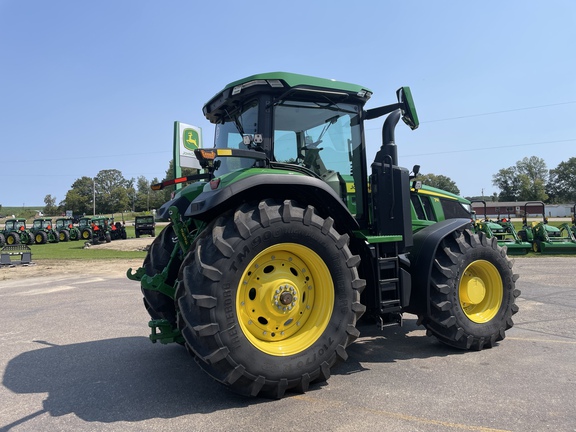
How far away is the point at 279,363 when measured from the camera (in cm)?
326

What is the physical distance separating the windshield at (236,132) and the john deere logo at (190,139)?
826 cm

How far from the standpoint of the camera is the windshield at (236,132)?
4.07 metres

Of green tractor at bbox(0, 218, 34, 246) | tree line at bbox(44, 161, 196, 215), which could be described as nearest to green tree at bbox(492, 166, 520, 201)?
tree line at bbox(44, 161, 196, 215)

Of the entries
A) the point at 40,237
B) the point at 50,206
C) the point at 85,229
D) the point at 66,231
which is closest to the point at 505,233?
the point at 85,229

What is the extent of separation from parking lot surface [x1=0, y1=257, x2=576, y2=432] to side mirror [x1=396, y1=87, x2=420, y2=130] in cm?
248

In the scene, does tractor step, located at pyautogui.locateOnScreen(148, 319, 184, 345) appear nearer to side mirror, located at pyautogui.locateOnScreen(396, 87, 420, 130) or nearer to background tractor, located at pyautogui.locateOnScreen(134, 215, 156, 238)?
side mirror, located at pyautogui.locateOnScreen(396, 87, 420, 130)

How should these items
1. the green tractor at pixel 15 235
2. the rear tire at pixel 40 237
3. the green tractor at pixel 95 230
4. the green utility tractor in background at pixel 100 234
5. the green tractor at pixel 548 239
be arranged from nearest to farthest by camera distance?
the green tractor at pixel 548 239 < the green utility tractor in background at pixel 100 234 < the green tractor at pixel 95 230 < the green tractor at pixel 15 235 < the rear tire at pixel 40 237

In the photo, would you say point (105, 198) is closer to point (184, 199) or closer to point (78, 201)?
point (78, 201)

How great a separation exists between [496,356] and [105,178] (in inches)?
4915

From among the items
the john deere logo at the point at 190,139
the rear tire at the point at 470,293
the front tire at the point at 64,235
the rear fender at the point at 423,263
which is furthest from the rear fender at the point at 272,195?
the front tire at the point at 64,235

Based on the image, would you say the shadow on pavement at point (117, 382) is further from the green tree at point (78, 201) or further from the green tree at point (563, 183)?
the green tree at point (563, 183)

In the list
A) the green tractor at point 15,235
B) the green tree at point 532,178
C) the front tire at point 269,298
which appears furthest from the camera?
the green tree at point 532,178

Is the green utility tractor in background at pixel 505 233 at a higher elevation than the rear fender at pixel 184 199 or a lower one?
lower

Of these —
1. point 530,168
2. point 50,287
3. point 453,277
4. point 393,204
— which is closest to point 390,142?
point 393,204
